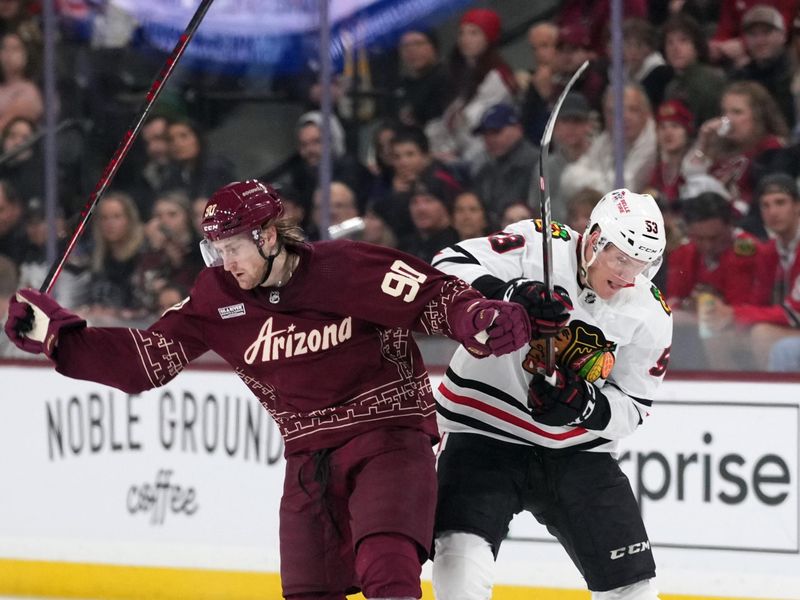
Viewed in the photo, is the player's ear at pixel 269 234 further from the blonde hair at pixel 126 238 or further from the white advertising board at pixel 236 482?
the blonde hair at pixel 126 238

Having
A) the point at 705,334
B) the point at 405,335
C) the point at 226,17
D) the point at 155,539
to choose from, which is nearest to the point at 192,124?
the point at 226,17

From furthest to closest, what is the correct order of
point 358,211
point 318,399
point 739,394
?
point 358,211
point 739,394
point 318,399

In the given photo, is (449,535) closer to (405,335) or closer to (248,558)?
(405,335)

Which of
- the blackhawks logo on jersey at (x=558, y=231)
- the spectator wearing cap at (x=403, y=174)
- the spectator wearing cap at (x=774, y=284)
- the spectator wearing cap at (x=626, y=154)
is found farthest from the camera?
A: the spectator wearing cap at (x=403, y=174)

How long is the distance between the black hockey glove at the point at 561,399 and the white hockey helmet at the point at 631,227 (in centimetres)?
30

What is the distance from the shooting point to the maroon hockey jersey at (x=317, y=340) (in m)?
3.27

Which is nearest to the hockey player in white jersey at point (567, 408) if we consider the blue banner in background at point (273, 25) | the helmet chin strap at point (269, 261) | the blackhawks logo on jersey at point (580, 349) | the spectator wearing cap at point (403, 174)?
the blackhawks logo on jersey at point (580, 349)

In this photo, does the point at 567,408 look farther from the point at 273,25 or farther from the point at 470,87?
the point at 273,25

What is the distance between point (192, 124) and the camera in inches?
230

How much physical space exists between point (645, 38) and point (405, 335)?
223cm

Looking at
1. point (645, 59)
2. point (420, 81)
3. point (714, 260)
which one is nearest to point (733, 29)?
point (645, 59)

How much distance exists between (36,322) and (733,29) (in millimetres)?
2832

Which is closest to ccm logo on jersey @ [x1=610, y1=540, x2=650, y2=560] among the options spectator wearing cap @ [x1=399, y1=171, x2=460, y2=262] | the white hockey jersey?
the white hockey jersey

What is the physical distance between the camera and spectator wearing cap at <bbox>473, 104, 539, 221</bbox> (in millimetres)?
5289
